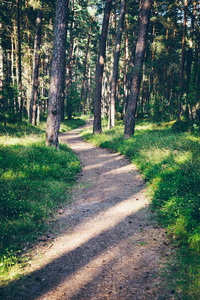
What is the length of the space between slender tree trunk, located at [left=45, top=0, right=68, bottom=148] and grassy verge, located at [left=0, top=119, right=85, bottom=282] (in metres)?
1.00

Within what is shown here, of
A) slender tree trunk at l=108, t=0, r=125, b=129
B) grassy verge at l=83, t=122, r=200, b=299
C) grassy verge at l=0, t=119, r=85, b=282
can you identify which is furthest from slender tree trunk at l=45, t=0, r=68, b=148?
slender tree trunk at l=108, t=0, r=125, b=129

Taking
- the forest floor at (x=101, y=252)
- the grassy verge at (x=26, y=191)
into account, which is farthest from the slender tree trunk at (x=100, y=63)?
the forest floor at (x=101, y=252)

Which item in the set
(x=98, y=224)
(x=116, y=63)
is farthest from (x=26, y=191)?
(x=116, y=63)

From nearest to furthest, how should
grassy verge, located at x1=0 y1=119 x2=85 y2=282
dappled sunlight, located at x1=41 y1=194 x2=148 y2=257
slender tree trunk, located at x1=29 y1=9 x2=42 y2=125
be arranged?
grassy verge, located at x1=0 y1=119 x2=85 y2=282, dappled sunlight, located at x1=41 y1=194 x2=148 y2=257, slender tree trunk, located at x1=29 y1=9 x2=42 y2=125

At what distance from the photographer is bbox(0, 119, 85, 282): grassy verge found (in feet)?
10.8

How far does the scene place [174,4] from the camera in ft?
53.4

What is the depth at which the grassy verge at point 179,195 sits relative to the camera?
2650 mm

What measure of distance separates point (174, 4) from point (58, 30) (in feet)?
44.6

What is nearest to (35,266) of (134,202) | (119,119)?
(134,202)

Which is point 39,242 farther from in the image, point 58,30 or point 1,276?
point 58,30

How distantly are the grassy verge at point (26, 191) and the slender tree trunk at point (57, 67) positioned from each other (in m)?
1.00

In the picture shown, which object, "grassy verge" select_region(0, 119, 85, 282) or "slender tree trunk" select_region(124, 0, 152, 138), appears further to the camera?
"slender tree trunk" select_region(124, 0, 152, 138)

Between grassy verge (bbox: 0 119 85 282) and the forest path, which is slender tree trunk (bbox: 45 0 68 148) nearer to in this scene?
grassy verge (bbox: 0 119 85 282)

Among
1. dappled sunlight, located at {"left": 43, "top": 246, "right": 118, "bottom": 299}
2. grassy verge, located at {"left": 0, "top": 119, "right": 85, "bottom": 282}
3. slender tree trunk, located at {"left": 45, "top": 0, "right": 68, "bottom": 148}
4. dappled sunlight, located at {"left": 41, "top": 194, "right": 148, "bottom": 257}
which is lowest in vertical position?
dappled sunlight, located at {"left": 43, "top": 246, "right": 118, "bottom": 299}
